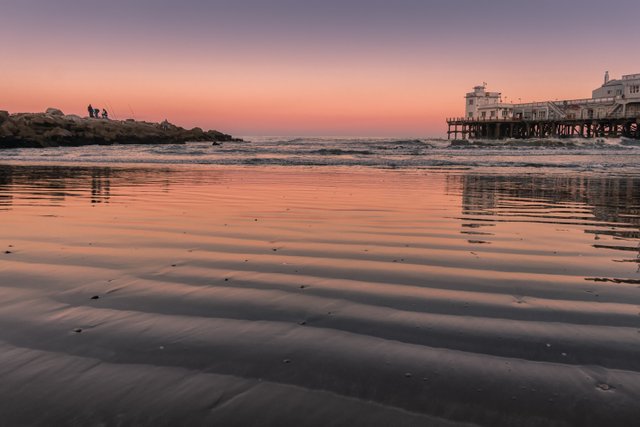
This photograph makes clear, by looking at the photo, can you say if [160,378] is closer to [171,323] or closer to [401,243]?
[171,323]

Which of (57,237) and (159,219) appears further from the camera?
(159,219)

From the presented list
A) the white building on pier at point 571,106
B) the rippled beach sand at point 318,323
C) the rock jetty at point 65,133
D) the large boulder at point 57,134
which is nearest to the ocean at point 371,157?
the rock jetty at point 65,133

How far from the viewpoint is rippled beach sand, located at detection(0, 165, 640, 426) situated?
80.4 inches

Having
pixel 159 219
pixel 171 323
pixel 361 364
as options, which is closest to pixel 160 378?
pixel 171 323

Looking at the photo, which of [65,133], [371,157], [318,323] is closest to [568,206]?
[318,323]

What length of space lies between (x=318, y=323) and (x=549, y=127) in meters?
80.2

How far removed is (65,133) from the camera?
151 feet

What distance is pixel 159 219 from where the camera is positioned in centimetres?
702

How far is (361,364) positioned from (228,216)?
17.2 ft

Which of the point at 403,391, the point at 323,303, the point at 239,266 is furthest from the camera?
the point at 239,266

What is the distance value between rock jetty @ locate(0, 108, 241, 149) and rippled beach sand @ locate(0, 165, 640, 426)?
3938 cm

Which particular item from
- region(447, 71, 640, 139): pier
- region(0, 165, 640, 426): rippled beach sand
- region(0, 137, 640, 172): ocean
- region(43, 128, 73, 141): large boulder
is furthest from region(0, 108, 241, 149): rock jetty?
region(447, 71, 640, 139): pier

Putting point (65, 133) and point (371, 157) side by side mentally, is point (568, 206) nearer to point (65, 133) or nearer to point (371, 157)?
point (371, 157)

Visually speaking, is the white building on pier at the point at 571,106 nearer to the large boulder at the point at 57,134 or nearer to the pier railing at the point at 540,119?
the pier railing at the point at 540,119
